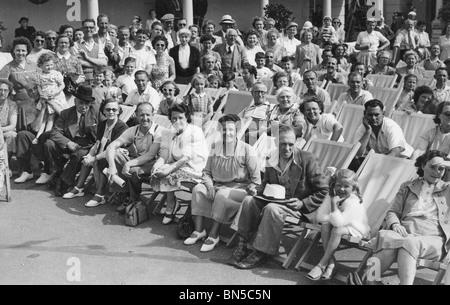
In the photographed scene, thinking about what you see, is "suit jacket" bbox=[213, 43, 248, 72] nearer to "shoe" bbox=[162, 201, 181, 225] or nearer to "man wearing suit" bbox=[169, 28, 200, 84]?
"man wearing suit" bbox=[169, 28, 200, 84]

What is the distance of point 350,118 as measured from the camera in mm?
7551

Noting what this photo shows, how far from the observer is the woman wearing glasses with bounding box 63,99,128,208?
6820 millimetres

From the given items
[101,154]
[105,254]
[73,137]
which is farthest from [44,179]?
[105,254]

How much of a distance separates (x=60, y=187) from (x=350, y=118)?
3.57 meters

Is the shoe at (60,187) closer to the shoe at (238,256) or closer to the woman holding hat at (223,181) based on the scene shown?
the woman holding hat at (223,181)

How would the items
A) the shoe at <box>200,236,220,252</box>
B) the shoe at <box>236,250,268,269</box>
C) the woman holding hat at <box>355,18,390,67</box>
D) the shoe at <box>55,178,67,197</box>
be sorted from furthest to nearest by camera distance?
the woman holding hat at <box>355,18,390,67</box> → the shoe at <box>55,178,67,197</box> → the shoe at <box>200,236,220,252</box> → the shoe at <box>236,250,268,269</box>

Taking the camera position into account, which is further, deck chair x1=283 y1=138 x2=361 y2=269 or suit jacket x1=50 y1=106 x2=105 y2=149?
suit jacket x1=50 y1=106 x2=105 y2=149

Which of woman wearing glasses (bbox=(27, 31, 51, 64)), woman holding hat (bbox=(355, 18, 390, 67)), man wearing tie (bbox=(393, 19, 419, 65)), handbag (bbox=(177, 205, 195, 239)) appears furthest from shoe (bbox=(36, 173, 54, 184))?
man wearing tie (bbox=(393, 19, 419, 65))

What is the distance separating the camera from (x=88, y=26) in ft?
30.8

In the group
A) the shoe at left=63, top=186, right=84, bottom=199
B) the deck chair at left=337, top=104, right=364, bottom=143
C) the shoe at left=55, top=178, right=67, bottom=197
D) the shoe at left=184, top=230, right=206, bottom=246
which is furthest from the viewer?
the deck chair at left=337, top=104, right=364, bottom=143

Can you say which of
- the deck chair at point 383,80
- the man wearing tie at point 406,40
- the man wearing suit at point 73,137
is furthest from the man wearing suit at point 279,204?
the man wearing tie at point 406,40

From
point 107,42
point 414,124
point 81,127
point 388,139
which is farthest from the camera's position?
point 107,42

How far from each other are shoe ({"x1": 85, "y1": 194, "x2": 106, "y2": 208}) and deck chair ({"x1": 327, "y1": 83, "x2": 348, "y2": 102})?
12.8 ft

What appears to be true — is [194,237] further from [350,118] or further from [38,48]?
[38,48]
